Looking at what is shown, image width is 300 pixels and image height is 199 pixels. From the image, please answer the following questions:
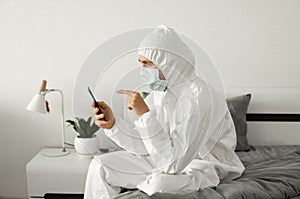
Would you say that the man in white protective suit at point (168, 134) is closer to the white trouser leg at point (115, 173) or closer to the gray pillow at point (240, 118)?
the white trouser leg at point (115, 173)

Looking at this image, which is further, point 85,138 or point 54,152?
point 54,152

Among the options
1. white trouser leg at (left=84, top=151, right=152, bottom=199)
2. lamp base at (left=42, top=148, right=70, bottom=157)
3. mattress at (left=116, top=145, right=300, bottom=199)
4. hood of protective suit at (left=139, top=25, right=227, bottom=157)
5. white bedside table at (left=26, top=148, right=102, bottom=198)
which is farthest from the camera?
lamp base at (left=42, top=148, right=70, bottom=157)

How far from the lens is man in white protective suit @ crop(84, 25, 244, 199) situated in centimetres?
201

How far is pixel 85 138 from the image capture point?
297cm

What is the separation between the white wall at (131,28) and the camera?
3.07 metres

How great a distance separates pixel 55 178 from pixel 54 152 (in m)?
0.29

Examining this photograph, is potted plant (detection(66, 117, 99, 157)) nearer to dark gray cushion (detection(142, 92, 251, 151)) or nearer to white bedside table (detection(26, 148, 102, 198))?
white bedside table (detection(26, 148, 102, 198))

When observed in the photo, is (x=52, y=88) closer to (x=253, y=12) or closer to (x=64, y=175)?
(x=64, y=175)

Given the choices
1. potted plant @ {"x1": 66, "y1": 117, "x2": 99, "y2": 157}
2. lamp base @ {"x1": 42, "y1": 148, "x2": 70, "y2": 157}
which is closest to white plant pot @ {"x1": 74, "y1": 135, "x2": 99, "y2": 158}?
potted plant @ {"x1": 66, "y1": 117, "x2": 99, "y2": 157}

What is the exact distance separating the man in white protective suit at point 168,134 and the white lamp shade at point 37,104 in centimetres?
79

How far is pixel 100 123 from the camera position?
79.2 inches

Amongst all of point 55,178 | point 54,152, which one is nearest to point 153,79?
point 55,178

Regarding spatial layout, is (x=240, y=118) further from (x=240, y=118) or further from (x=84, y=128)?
(x=84, y=128)

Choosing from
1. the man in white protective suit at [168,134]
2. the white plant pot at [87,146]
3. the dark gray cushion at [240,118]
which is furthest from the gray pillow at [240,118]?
the white plant pot at [87,146]
